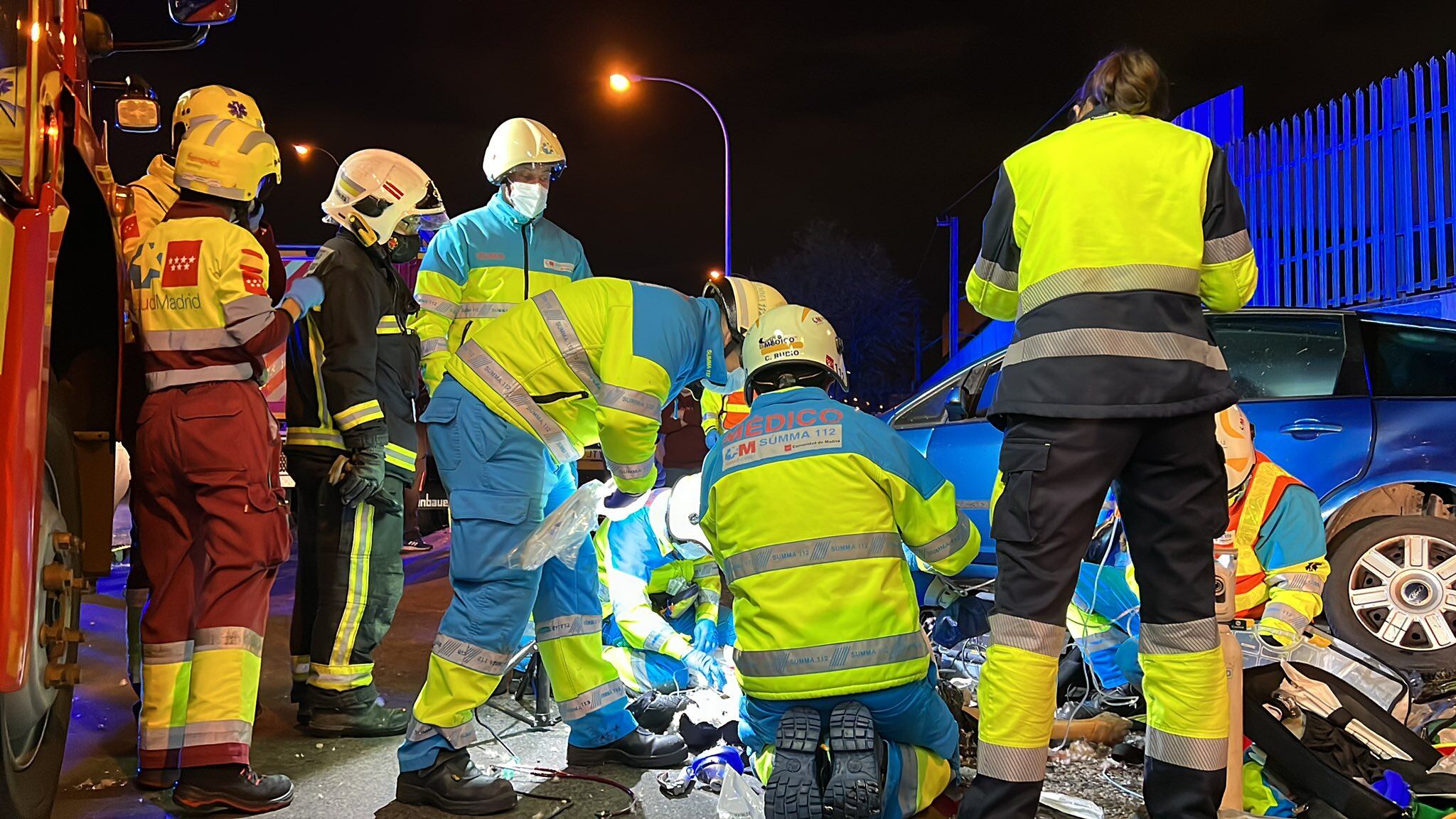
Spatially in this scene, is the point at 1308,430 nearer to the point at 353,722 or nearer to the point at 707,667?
the point at 707,667

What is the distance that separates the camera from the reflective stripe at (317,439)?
204 inches

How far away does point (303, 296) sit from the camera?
477 centimetres

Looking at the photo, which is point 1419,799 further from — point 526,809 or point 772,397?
point 526,809

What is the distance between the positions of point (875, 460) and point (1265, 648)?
1.56 metres

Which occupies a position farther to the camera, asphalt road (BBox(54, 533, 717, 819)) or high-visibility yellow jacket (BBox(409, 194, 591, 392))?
high-visibility yellow jacket (BBox(409, 194, 591, 392))

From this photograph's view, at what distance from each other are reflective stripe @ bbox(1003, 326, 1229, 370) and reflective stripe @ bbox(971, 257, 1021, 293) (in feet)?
1.18

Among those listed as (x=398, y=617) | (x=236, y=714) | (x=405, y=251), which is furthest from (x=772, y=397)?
(x=398, y=617)

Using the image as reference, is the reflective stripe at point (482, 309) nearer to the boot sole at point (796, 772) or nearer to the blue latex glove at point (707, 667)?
the blue latex glove at point (707, 667)

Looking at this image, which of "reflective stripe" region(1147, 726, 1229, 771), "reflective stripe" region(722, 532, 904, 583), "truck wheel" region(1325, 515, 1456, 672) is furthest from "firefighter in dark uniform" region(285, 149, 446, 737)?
"truck wheel" region(1325, 515, 1456, 672)

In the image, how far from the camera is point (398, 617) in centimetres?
798

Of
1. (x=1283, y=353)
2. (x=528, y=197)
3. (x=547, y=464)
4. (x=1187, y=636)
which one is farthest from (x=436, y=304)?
(x=1283, y=353)

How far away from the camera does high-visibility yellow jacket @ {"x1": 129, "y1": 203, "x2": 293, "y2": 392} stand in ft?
13.5

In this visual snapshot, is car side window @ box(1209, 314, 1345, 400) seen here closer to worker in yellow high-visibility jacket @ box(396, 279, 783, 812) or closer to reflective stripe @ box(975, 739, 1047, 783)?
worker in yellow high-visibility jacket @ box(396, 279, 783, 812)

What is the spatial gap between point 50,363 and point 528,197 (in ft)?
Result: 9.12
